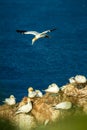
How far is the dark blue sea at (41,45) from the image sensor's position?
88.5ft

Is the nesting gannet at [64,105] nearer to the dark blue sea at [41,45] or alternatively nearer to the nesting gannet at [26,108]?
the nesting gannet at [26,108]

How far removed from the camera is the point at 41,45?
35.2m

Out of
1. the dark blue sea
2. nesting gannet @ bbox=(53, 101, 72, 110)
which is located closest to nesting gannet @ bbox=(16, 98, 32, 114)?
nesting gannet @ bbox=(53, 101, 72, 110)

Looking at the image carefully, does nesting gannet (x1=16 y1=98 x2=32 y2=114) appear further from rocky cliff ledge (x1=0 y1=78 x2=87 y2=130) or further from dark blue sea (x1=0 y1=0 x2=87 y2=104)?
dark blue sea (x1=0 y1=0 x2=87 y2=104)

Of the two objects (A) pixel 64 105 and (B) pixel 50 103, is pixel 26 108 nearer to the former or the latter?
(B) pixel 50 103

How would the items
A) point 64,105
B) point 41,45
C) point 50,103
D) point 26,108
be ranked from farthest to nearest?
point 41,45
point 50,103
point 26,108
point 64,105

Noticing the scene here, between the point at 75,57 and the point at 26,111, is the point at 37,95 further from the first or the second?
the point at 75,57

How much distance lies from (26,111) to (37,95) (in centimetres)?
96

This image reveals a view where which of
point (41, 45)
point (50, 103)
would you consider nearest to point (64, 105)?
point (50, 103)

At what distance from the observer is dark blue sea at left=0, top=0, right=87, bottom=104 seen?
88.5ft

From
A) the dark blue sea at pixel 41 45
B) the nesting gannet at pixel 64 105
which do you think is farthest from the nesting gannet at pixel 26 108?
the dark blue sea at pixel 41 45

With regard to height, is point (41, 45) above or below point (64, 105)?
→ above

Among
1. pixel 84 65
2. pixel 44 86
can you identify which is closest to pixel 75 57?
pixel 84 65

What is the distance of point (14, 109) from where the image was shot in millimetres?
9883
